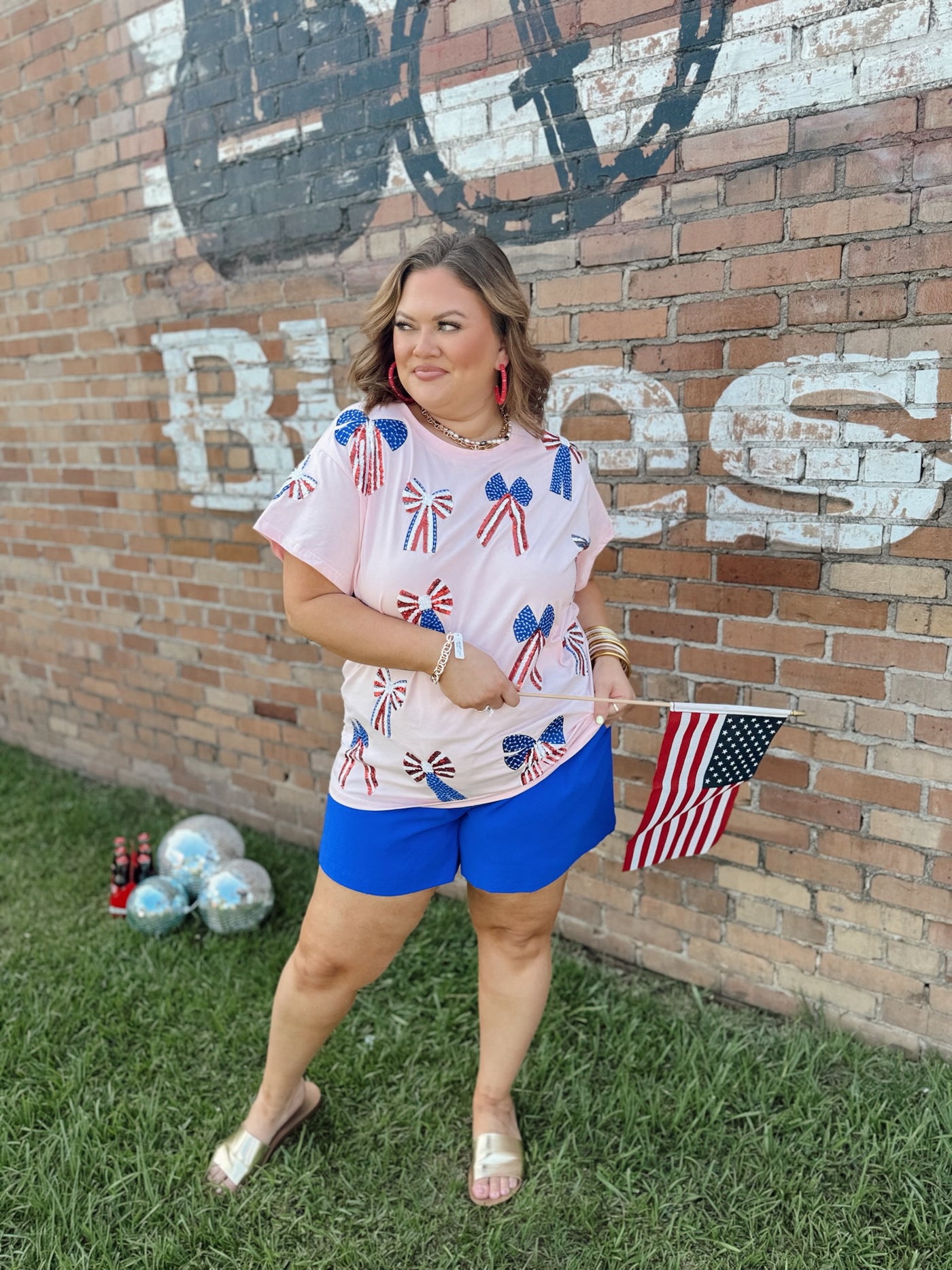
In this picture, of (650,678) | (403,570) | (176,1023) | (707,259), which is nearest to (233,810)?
(176,1023)

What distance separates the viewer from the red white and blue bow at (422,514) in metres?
1.69

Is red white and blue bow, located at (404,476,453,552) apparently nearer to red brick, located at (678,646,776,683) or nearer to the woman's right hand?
the woman's right hand

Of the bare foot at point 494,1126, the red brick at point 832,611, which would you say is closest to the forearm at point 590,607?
the red brick at point 832,611

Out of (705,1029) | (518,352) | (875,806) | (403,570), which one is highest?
(518,352)

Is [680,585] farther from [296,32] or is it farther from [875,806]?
[296,32]

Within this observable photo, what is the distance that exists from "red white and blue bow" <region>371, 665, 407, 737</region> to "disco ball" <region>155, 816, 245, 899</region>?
1597 mm

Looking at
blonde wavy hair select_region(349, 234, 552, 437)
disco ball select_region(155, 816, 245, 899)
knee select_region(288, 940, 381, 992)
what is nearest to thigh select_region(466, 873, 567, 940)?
knee select_region(288, 940, 381, 992)

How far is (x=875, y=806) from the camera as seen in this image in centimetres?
234

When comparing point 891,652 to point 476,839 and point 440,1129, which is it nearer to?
point 476,839

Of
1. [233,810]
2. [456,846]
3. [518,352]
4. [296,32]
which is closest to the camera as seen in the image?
[518,352]

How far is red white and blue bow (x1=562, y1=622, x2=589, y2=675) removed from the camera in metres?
1.92

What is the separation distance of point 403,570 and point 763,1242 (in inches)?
62.4

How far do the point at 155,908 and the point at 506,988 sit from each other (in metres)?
1.44

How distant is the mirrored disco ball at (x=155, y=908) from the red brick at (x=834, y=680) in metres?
2.02
